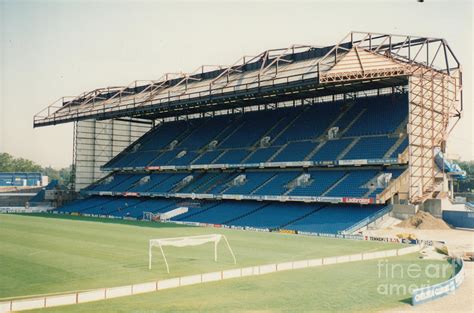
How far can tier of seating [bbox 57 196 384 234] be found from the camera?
153 ft

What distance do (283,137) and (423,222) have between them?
2114 centimetres

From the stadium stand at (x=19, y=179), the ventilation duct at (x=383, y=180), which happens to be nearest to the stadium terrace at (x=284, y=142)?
the ventilation duct at (x=383, y=180)

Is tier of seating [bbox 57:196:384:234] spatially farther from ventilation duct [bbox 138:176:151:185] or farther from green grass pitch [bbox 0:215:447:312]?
green grass pitch [bbox 0:215:447:312]

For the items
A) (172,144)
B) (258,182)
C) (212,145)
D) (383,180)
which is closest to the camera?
(383,180)

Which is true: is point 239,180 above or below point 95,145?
below

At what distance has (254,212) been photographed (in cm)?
5484

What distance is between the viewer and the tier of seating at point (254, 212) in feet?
153

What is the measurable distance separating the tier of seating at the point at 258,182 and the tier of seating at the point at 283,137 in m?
1.91

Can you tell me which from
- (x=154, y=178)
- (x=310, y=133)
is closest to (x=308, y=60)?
(x=310, y=133)

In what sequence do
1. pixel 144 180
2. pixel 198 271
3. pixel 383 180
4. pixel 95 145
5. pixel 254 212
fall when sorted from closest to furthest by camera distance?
pixel 198 271, pixel 383 180, pixel 254 212, pixel 144 180, pixel 95 145

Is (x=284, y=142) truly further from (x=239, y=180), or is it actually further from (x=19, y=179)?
(x=19, y=179)

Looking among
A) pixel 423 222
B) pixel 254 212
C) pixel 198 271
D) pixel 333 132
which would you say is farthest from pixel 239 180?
pixel 198 271

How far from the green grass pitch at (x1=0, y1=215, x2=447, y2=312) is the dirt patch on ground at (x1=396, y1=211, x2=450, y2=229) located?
9.40m

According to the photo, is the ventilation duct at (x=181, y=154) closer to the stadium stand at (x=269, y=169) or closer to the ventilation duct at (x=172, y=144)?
the stadium stand at (x=269, y=169)
